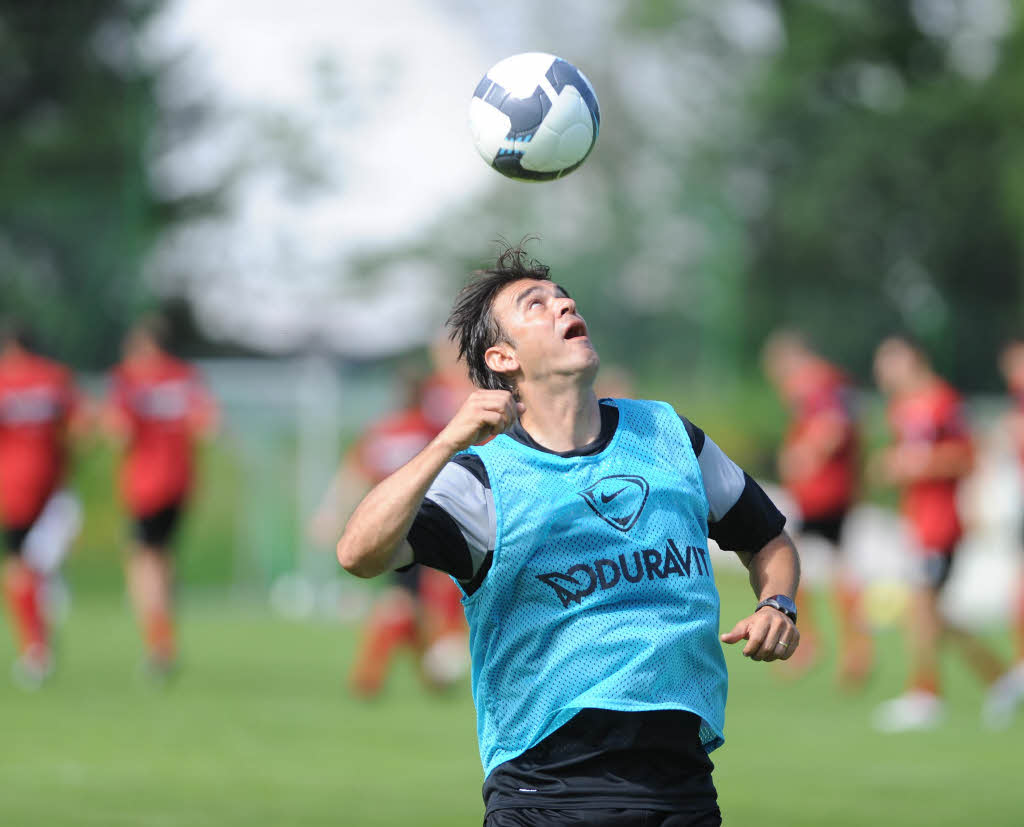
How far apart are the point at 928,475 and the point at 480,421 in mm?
7913

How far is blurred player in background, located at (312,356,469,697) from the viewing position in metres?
10.9

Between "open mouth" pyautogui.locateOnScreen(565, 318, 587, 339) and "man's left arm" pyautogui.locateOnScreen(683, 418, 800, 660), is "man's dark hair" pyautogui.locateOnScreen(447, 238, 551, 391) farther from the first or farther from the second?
"man's left arm" pyautogui.locateOnScreen(683, 418, 800, 660)

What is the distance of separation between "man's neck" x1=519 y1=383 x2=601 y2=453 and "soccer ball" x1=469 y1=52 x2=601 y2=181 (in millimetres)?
1090

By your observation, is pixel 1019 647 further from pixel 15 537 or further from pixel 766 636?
pixel 766 636

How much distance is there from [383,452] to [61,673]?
294cm

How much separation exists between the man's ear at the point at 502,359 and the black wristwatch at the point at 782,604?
30.5 inches

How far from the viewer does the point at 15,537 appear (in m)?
12.2

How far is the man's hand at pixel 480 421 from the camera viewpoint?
339cm

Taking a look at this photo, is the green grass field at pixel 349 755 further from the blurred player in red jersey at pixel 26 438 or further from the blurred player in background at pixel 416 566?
the blurred player in red jersey at pixel 26 438

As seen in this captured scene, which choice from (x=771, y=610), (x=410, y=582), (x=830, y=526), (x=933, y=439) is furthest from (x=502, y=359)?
(x=830, y=526)

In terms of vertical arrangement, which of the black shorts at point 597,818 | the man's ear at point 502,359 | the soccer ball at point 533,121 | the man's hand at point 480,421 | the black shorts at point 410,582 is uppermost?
the black shorts at point 410,582

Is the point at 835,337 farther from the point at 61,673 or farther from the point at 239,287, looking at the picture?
the point at 61,673

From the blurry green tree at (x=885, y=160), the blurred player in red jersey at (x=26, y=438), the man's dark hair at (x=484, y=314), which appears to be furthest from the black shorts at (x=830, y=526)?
the blurry green tree at (x=885, y=160)

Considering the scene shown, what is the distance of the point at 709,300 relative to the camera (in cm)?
2594
